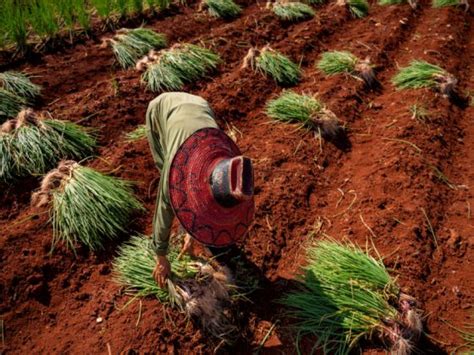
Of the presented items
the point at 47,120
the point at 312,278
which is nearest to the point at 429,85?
the point at 312,278

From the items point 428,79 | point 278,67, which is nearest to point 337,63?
point 278,67

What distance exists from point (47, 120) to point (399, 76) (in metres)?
3.39

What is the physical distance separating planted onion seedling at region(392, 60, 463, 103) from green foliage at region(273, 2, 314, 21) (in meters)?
1.88

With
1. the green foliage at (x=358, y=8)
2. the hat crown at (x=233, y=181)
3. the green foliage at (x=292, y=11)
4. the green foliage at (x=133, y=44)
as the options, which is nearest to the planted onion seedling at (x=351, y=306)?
the hat crown at (x=233, y=181)

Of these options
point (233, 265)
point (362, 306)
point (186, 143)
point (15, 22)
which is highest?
point (186, 143)

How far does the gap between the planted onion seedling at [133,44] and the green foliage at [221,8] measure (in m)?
1.16

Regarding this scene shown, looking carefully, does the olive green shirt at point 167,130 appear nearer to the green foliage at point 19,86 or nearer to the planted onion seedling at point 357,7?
the green foliage at point 19,86

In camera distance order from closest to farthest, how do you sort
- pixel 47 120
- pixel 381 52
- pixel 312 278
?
1. pixel 312 278
2. pixel 47 120
3. pixel 381 52

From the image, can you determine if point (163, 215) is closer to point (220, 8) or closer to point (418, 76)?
point (418, 76)

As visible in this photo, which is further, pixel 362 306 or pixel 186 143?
pixel 362 306

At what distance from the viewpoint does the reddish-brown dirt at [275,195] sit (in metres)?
2.02

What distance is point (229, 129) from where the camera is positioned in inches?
133

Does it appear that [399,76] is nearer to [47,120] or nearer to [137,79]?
[137,79]

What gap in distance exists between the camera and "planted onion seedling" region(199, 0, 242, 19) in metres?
5.23
